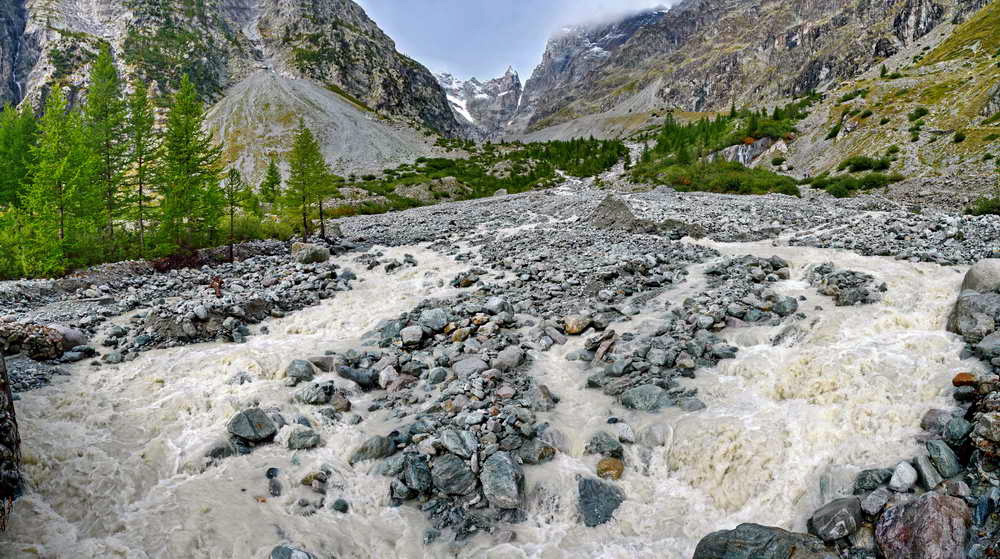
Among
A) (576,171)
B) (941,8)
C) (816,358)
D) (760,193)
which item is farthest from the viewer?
(941,8)

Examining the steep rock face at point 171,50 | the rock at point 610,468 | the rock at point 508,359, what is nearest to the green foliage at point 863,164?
the rock at point 508,359

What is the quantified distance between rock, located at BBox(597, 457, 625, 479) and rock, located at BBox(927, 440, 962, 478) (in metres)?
4.78

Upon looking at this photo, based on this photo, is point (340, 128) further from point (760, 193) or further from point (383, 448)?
point (383, 448)

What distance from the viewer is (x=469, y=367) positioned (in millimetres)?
12000

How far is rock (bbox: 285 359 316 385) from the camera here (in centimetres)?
1199

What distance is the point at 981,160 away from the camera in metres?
33.7

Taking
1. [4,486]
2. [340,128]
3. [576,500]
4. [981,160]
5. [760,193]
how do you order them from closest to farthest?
1. [4,486]
2. [576,500]
3. [981,160]
4. [760,193]
5. [340,128]

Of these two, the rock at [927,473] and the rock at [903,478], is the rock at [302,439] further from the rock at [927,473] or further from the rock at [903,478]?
the rock at [927,473]

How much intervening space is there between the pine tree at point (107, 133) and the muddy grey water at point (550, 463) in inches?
957

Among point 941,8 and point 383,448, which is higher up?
point 941,8

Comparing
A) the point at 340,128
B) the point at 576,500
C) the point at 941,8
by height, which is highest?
the point at 941,8

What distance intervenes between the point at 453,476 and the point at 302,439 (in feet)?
11.6

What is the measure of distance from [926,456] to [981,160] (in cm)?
4109

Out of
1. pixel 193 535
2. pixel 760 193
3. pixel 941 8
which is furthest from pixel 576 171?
pixel 941 8
